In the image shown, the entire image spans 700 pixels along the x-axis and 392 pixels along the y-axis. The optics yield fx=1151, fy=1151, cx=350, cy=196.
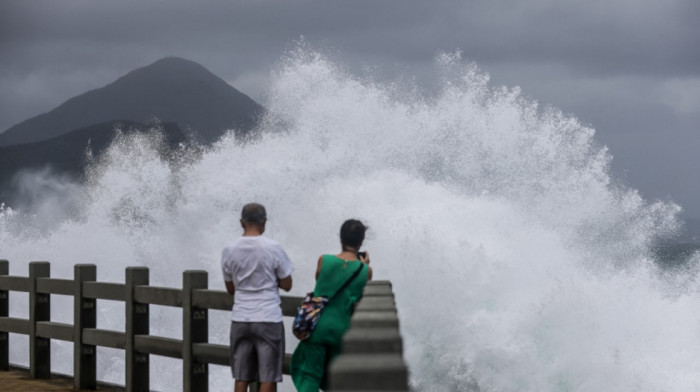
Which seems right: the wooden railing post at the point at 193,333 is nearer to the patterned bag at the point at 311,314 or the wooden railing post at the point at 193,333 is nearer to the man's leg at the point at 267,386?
the man's leg at the point at 267,386

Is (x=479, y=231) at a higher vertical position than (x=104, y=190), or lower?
lower

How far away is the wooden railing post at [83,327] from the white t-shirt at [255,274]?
3.58 metres

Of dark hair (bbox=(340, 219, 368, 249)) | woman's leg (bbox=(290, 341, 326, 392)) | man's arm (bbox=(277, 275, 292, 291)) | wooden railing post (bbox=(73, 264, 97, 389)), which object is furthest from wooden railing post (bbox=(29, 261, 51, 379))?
dark hair (bbox=(340, 219, 368, 249))

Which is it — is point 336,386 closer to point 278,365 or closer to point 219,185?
point 278,365

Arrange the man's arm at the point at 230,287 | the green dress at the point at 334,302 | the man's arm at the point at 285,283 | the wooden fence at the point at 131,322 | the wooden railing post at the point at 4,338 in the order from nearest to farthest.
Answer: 1. the green dress at the point at 334,302
2. the man's arm at the point at 285,283
3. the man's arm at the point at 230,287
4. the wooden fence at the point at 131,322
5. the wooden railing post at the point at 4,338

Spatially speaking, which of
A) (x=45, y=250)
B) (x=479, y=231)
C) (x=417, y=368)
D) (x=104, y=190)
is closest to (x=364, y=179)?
(x=479, y=231)

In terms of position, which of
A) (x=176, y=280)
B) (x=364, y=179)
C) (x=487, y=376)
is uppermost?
(x=364, y=179)

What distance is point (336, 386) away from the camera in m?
2.96

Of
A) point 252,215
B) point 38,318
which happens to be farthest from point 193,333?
point 38,318

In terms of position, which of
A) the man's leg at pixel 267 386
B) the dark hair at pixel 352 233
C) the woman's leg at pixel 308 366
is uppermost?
the dark hair at pixel 352 233

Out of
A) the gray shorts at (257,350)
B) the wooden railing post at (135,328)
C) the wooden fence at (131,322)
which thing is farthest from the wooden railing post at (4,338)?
the gray shorts at (257,350)

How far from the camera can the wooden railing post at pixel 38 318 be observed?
12.0 metres

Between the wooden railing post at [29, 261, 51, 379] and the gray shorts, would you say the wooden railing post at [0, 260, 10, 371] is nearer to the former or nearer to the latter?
the wooden railing post at [29, 261, 51, 379]

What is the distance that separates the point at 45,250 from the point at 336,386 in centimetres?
2800
